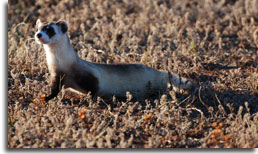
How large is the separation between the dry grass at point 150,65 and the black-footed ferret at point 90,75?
144mm

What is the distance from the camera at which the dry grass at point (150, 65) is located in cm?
328

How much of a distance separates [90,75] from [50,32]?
0.55m

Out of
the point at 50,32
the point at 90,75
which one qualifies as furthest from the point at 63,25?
the point at 90,75

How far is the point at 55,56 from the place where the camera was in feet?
12.4

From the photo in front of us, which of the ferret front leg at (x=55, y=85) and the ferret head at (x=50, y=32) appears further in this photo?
the ferret front leg at (x=55, y=85)

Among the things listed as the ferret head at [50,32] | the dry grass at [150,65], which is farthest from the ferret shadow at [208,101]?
the ferret head at [50,32]

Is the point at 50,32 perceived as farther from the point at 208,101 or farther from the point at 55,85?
the point at 208,101

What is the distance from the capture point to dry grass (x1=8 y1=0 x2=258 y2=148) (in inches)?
129

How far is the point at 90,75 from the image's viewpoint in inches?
154

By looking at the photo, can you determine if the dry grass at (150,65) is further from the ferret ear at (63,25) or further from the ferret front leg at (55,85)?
the ferret ear at (63,25)

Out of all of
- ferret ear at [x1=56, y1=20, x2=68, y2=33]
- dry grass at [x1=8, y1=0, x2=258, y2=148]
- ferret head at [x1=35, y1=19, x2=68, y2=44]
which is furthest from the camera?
ferret ear at [x1=56, y1=20, x2=68, y2=33]

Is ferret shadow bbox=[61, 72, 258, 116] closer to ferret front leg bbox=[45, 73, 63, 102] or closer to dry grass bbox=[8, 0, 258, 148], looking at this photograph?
dry grass bbox=[8, 0, 258, 148]

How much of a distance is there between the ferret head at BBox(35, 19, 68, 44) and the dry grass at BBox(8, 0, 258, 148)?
549 mm

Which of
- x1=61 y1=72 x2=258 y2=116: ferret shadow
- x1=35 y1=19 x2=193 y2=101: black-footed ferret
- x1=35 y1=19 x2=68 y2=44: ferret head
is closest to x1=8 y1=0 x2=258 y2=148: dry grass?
x1=61 y1=72 x2=258 y2=116: ferret shadow
